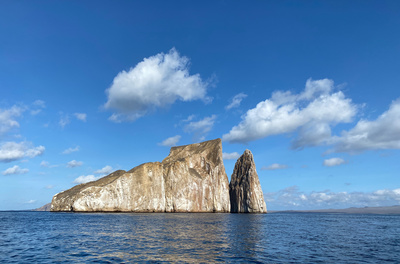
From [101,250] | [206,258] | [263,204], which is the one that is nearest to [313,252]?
[206,258]

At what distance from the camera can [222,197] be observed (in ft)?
489

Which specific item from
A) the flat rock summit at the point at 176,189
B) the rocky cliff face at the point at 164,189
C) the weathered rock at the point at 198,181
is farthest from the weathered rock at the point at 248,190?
the rocky cliff face at the point at 164,189

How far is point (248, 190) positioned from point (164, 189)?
50741 millimetres

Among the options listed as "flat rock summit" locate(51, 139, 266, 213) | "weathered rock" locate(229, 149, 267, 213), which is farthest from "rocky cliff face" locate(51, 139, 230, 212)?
"weathered rock" locate(229, 149, 267, 213)

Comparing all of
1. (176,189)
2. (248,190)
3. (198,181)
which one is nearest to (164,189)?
(176,189)

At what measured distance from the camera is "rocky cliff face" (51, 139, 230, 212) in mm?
118938

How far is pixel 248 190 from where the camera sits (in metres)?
154

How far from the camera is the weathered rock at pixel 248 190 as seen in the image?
15300 cm

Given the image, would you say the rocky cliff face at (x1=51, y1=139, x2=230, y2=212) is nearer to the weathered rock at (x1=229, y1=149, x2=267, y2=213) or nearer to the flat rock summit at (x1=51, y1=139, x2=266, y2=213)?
the flat rock summit at (x1=51, y1=139, x2=266, y2=213)

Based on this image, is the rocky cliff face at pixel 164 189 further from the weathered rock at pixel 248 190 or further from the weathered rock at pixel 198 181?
the weathered rock at pixel 248 190

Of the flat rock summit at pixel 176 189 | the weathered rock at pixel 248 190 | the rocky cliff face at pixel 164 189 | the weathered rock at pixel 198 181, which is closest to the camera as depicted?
the rocky cliff face at pixel 164 189

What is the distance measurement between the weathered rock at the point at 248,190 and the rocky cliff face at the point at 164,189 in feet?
40.1

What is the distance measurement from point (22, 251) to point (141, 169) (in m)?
102

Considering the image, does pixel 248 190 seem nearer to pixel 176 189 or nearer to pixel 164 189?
→ pixel 176 189
